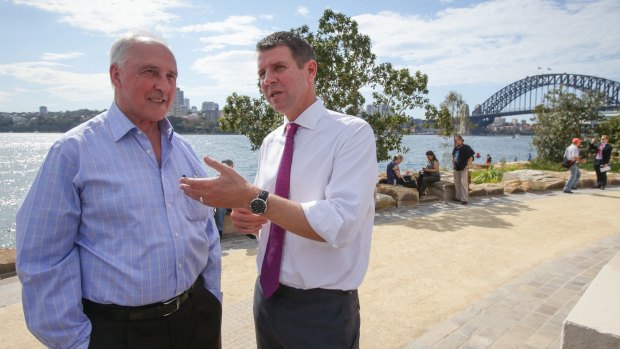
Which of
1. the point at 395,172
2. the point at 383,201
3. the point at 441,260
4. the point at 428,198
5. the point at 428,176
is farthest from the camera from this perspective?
the point at 395,172

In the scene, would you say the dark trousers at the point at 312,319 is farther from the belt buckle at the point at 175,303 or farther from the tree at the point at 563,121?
the tree at the point at 563,121

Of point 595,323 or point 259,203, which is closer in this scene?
point 259,203

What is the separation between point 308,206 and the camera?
156 centimetres

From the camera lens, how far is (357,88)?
11.5m

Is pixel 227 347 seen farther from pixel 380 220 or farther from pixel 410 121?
pixel 410 121

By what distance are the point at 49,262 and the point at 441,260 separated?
512 cm

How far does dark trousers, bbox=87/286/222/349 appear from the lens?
168 centimetres

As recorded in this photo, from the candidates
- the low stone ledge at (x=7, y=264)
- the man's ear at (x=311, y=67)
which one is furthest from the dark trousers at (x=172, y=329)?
the low stone ledge at (x=7, y=264)

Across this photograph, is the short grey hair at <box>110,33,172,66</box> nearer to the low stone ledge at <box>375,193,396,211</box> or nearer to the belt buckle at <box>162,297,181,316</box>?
the belt buckle at <box>162,297,181,316</box>

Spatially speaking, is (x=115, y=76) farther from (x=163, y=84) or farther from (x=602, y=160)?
(x=602, y=160)

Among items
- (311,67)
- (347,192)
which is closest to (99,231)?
(347,192)

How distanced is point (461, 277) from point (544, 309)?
43.7 inches

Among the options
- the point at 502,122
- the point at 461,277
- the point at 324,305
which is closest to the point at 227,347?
the point at 324,305

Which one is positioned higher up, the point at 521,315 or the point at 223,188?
the point at 223,188
